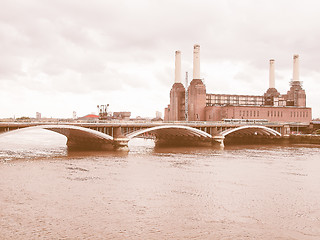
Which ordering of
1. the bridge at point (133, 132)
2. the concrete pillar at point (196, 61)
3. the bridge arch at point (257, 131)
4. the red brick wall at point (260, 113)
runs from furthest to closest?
the red brick wall at point (260, 113)
the concrete pillar at point (196, 61)
the bridge arch at point (257, 131)
the bridge at point (133, 132)

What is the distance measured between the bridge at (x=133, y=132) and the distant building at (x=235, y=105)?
1268 cm

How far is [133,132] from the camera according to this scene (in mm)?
63375

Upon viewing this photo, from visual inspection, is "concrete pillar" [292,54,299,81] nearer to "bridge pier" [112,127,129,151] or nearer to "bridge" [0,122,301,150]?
"bridge" [0,122,301,150]

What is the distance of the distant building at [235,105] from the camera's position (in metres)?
107

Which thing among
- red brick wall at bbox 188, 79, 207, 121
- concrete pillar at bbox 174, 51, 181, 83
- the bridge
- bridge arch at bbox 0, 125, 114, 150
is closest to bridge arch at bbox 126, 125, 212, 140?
the bridge

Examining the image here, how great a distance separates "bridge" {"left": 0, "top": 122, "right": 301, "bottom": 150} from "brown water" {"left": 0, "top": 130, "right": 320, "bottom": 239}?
488 inches

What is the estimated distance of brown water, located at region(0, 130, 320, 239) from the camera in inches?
786

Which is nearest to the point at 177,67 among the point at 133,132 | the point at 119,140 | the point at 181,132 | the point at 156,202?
the point at 181,132

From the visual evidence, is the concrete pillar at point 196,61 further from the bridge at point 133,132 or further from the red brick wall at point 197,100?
the bridge at point 133,132

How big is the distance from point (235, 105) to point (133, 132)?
58.2 metres

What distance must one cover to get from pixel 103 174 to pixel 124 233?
59.4 ft

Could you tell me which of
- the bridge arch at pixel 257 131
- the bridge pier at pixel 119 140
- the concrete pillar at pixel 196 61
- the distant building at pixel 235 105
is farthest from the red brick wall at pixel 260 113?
the bridge pier at pixel 119 140

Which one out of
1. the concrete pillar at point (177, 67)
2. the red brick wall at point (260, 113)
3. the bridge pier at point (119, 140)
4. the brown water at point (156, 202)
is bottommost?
the brown water at point (156, 202)

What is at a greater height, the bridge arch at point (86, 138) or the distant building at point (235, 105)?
the distant building at point (235, 105)
